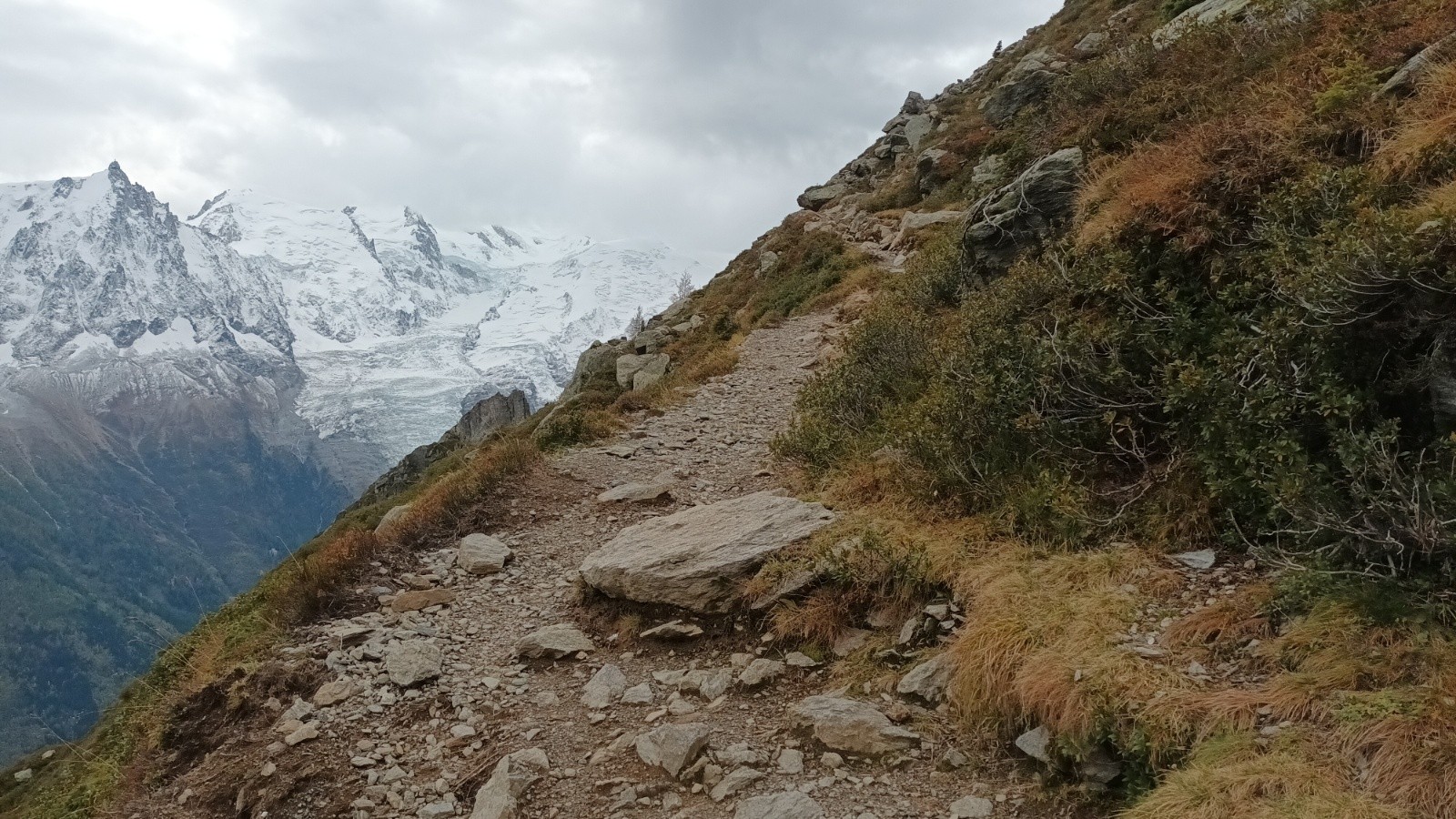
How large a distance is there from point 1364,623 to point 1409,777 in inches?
44.9

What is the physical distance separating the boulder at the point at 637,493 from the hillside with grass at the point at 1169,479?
154cm

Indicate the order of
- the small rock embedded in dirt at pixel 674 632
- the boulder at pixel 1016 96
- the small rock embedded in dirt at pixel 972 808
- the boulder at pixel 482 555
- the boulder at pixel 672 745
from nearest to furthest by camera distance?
1. the small rock embedded in dirt at pixel 972 808
2. the boulder at pixel 672 745
3. the small rock embedded in dirt at pixel 674 632
4. the boulder at pixel 482 555
5. the boulder at pixel 1016 96

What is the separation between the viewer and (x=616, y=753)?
221 inches

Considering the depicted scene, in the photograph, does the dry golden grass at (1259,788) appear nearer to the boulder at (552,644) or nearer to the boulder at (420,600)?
the boulder at (552,644)

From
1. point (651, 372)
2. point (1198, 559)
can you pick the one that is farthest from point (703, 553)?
point (651, 372)

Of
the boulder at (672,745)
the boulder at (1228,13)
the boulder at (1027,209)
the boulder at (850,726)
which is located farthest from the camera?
the boulder at (1027,209)

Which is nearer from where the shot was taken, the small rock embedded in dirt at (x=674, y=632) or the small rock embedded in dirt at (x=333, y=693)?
the small rock embedded in dirt at (x=333, y=693)

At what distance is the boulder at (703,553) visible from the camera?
7246mm

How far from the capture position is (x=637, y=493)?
36.4ft

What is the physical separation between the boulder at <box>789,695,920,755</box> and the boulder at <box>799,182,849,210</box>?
32059mm

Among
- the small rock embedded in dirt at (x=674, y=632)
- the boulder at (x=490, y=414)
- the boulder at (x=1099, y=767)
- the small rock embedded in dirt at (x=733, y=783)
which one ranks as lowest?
the boulder at (x=1099, y=767)

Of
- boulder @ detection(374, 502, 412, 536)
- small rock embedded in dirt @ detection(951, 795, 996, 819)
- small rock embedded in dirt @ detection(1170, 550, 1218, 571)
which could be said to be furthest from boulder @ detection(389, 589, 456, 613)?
small rock embedded in dirt @ detection(1170, 550, 1218, 571)

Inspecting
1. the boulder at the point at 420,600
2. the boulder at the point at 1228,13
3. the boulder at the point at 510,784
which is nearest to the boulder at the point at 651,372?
the boulder at the point at 420,600

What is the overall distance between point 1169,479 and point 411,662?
6.74 m
